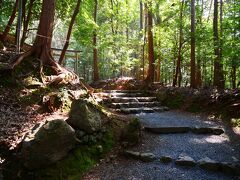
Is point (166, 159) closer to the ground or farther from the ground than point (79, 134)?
closer to the ground

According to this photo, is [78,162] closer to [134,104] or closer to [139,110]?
[139,110]

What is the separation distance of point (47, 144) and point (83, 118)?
111 centimetres

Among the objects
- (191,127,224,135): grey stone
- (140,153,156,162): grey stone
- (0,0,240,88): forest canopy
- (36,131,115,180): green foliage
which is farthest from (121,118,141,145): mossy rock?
(0,0,240,88): forest canopy

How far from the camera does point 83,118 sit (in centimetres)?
597

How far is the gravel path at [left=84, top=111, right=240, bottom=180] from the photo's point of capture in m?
5.03

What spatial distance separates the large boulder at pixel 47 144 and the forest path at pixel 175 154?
2.54 feet

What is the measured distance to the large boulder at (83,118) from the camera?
19.5 ft

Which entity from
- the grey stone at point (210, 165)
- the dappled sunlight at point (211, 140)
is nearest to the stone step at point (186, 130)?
the dappled sunlight at point (211, 140)

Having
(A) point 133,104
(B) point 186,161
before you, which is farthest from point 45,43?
(B) point 186,161

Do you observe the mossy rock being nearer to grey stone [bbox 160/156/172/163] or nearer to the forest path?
the forest path

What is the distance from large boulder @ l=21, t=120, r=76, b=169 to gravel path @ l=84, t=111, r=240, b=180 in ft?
2.55

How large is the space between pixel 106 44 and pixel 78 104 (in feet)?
44.6

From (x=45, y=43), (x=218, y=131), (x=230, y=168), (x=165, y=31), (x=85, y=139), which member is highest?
(x=165, y=31)

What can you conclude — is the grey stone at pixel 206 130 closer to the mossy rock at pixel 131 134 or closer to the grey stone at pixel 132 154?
the mossy rock at pixel 131 134
